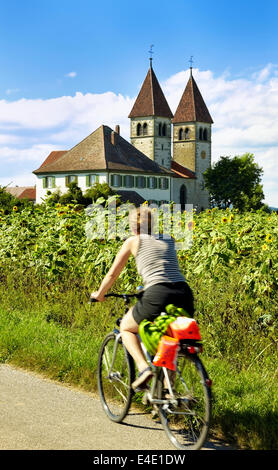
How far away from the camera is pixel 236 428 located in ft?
15.9

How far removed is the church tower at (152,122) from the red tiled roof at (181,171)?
253 centimetres

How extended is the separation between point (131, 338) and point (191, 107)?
11310 cm

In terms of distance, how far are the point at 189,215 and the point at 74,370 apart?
224 inches

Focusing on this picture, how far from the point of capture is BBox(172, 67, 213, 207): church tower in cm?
11369

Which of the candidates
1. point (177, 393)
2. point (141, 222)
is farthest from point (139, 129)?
point (177, 393)

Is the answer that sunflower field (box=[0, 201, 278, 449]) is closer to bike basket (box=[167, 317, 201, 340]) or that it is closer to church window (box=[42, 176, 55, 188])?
bike basket (box=[167, 317, 201, 340])

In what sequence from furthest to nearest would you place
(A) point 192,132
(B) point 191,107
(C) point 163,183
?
(B) point 191,107 → (A) point 192,132 → (C) point 163,183

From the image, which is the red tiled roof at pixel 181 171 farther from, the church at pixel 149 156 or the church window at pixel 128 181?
the church window at pixel 128 181

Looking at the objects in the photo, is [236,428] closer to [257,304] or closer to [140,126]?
[257,304]

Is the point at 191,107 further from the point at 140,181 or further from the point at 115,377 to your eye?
the point at 115,377

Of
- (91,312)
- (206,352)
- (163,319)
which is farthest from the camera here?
(91,312)

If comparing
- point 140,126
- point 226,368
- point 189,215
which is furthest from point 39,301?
point 140,126

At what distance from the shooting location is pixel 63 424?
5039mm

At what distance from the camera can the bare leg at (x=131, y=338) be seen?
491 centimetres
